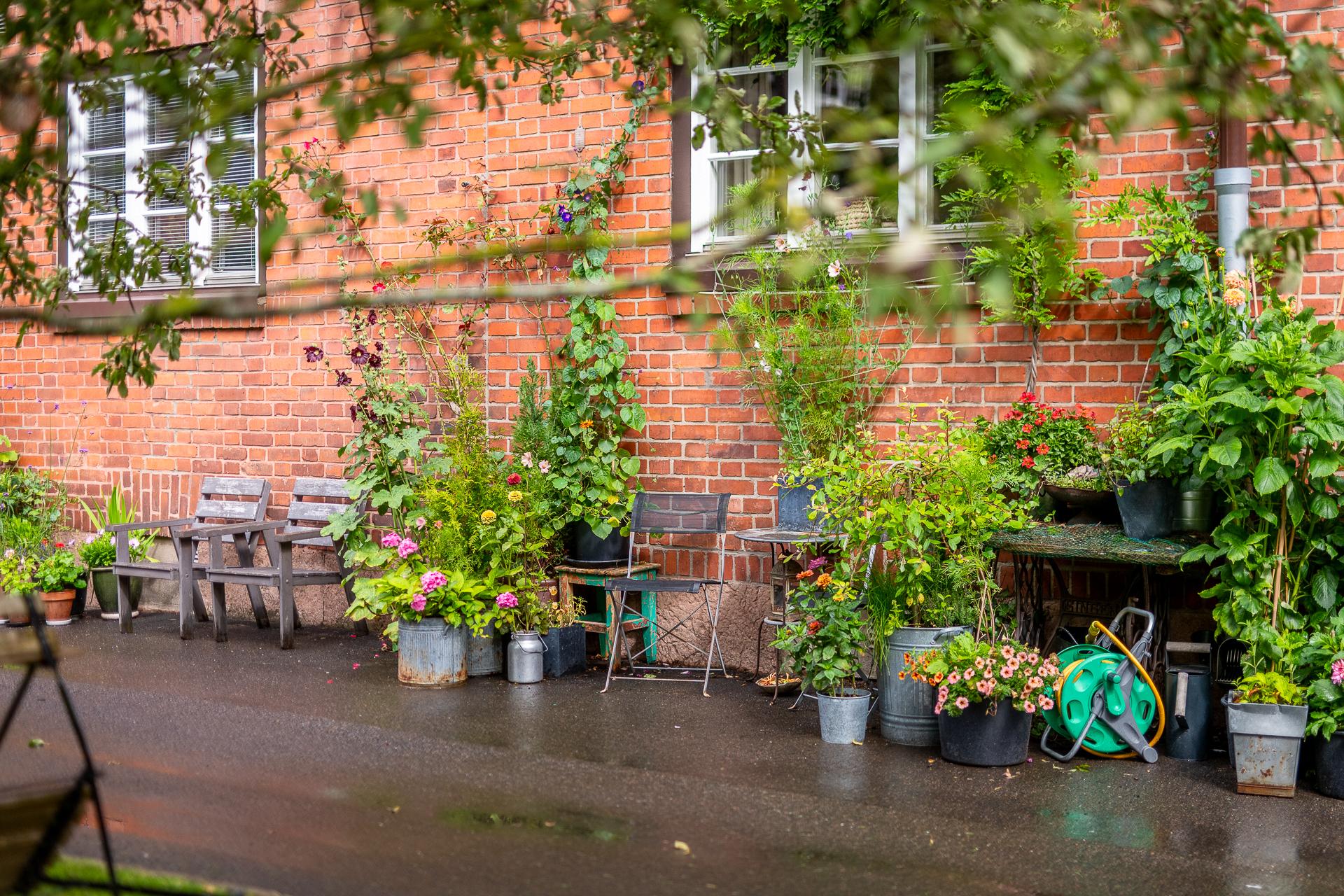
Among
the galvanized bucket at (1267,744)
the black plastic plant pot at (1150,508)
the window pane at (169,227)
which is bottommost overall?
the galvanized bucket at (1267,744)

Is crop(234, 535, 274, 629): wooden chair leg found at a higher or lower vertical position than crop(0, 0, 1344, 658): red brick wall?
lower

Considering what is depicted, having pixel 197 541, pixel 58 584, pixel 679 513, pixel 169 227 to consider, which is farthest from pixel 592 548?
pixel 169 227

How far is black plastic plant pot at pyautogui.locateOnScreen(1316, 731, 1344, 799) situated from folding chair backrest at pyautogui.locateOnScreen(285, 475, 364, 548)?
536 centimetres

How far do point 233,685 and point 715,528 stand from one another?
251cm

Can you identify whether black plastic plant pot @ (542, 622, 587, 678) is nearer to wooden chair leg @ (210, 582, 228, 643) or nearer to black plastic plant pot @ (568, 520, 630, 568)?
black plastic plant pot @ (568, 520, 630, 568)

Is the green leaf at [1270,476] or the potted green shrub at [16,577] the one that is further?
the potted green shrub at [16,577]

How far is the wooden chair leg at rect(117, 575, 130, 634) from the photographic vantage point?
8.16 metres

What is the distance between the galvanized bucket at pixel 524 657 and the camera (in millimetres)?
6660

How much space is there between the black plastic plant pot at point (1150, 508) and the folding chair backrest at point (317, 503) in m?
4.59

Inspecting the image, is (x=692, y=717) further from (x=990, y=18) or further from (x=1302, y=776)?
(x=990, y=18)

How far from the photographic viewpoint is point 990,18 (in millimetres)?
1985

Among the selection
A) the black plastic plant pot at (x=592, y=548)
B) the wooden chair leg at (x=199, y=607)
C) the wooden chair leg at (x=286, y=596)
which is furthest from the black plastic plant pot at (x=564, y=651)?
the wooden chair leg at (x=199, y=607)

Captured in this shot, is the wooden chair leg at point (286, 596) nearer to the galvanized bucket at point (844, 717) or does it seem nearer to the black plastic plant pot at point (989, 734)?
the galvanized bucket at point (844, 717)

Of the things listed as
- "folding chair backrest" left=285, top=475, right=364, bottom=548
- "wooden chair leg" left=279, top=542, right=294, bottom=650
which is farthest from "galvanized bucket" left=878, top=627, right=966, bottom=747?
"folding chair backrest" left=285, top=475, right=364, bottom=548
